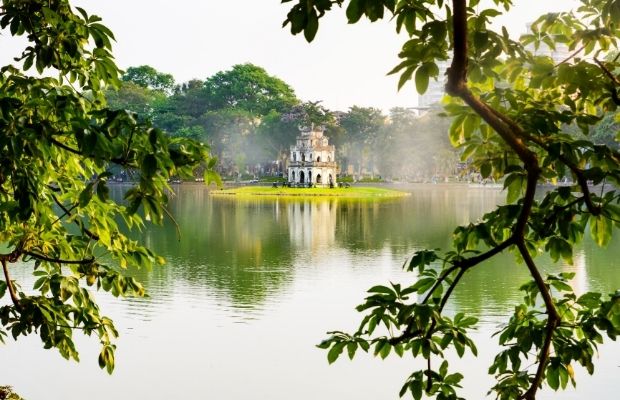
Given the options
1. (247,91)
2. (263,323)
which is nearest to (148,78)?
(247,91)

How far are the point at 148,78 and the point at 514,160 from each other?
203 ft

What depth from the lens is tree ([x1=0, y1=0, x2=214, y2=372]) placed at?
2027 mm

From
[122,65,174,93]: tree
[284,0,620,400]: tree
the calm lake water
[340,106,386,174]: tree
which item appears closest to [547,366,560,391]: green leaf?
[284,0,620,400]: tree

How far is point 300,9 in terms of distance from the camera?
1447 mm

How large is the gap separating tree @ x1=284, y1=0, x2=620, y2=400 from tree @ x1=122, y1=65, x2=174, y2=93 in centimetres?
6110

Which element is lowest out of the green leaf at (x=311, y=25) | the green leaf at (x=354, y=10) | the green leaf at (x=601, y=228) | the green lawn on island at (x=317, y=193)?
the green lawn on island at (x=317, y=193)

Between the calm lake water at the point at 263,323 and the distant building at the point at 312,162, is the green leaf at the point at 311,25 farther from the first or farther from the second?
the distant building at the point at 312,162

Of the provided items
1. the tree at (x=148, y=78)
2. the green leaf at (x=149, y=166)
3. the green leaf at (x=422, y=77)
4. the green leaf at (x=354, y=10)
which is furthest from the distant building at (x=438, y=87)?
the tree at (x=148, y=78)

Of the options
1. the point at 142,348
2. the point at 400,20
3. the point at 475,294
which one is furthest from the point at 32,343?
the point at 400,20

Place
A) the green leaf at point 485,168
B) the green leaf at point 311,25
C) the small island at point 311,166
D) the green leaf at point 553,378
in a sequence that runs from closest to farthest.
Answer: the green leaf at point 311,25 → the green leaf at point 553,378 → the green leaf at point 485,168 → the small island at point 311,166

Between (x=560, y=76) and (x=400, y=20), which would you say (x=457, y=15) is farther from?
(x=560, y=76)

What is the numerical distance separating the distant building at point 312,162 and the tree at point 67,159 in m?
39.6

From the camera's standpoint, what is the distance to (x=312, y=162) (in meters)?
42.7

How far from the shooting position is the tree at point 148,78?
61281 mm
